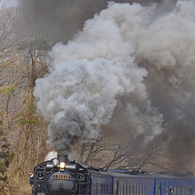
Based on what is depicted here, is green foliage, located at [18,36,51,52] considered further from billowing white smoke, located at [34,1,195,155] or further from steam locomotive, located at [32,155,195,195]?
steam locomotive, located at [32,155,195,195]

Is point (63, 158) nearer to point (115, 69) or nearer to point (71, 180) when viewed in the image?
point (71, 180)

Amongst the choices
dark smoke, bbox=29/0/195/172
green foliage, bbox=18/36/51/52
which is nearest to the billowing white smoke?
dark smoke, bbox=29/0/195/172

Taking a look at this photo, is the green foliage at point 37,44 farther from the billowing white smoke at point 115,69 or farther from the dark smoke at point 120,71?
the billowing white smoke at point 115,69

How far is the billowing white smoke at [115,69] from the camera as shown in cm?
1548

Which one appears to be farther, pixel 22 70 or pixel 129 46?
pixel 22 70

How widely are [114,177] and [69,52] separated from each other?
18.2ft

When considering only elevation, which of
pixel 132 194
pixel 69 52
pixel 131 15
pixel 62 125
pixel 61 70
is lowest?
pixel 132 194

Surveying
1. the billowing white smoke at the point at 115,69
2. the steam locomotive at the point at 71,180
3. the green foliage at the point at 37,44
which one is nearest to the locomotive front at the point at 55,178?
the steam locomotive at the point at 71,180

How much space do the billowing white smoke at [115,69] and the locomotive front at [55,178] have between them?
1365 millimetres

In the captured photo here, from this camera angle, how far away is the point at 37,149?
3058cm

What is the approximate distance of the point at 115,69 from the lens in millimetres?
17344

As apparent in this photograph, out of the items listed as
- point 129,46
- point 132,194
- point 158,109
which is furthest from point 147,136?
point 132,194

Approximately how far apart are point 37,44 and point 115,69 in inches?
546

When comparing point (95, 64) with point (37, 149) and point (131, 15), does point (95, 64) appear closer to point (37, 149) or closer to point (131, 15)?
point (131, 15)
